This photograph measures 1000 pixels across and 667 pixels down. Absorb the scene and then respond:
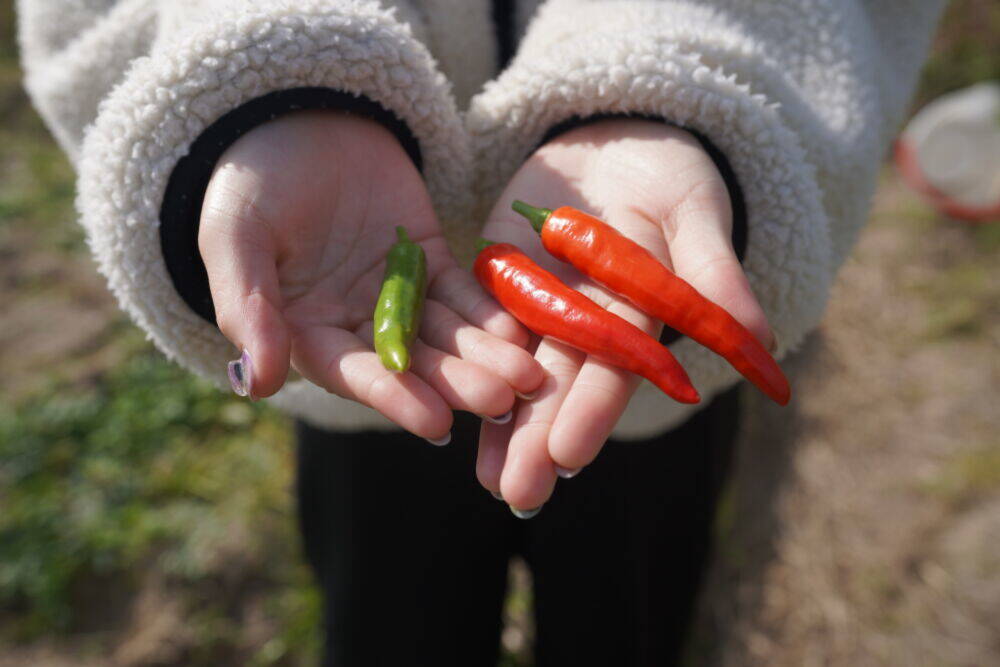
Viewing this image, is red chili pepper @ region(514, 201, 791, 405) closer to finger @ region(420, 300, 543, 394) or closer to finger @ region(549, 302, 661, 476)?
finger @ region(549, 302, 661, 476)

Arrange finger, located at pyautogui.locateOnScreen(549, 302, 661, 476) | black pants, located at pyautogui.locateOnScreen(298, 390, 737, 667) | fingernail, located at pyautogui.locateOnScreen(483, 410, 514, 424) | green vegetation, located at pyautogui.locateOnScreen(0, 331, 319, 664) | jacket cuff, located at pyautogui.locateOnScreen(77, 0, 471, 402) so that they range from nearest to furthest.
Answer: finger, located at pyautogui.locateOnScreen(549, 302, 661, 476) < fingernail, located at pyautogui.locateOnScreen(483, 410, 514, 424) < jacket cuff, located at pyautogui.locateOnScreen(77, 0, 471, 402) < black pants, located at pyautogui.locateOnScreen(298, 390, 737, 667) < green vegetation, located at pyautogui.locateOnScreen(0, 331, 319, 664)

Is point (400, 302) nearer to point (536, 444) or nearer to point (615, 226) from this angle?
point (536, 444)

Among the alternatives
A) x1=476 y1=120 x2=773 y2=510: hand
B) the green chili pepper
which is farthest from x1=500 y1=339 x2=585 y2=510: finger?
the green chili pepper

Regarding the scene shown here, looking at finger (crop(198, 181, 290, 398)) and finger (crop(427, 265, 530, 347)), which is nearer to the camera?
finger (crop(198, 181, 290, 398))

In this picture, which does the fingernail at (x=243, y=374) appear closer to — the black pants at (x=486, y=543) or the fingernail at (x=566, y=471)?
the fingernail at (x=566, y=471)

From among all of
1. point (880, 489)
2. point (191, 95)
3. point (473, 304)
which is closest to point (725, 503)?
point (880, 489)

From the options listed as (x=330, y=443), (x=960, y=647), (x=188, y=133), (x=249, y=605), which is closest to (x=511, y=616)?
(x=249, y=605)
